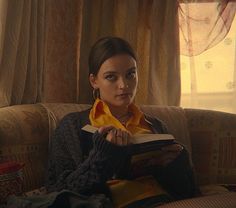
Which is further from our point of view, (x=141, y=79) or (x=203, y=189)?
(x=141, y=79)

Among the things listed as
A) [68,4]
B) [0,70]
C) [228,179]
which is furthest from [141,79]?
[0,70]

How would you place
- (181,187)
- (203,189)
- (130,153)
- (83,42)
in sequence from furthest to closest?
1. (83,42)
2. (203,189)
3. (181,187)
4. (130,153)

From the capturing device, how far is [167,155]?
1.45m

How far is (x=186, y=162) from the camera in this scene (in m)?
1.50

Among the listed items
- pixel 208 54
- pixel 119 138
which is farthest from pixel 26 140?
pixel 208 54

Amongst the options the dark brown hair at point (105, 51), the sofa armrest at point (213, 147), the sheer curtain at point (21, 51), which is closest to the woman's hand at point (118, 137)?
the dark brown hair at point (105, 51)

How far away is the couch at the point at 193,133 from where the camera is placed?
5.37ft

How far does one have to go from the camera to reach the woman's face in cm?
159

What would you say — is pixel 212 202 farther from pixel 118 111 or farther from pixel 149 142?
pixel 118 111

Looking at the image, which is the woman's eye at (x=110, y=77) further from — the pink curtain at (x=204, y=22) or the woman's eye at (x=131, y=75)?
the pink curtain at (x=204, y=22)

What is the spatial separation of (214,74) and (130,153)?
4.12ft

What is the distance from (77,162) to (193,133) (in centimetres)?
84

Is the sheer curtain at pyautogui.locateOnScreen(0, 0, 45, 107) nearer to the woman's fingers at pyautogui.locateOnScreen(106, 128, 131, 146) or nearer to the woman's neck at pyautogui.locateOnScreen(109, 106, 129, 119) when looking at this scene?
the woman's neck at pyautogui.locateOnScreen(109, 106, 129, 119)

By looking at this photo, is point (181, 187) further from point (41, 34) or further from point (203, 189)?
point (41, 34)
